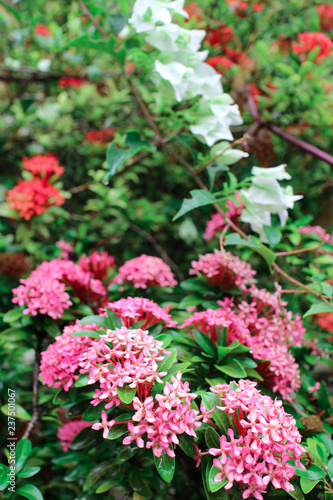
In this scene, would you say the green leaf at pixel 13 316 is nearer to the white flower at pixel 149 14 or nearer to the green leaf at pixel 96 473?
the green leaf at pixel 96 473

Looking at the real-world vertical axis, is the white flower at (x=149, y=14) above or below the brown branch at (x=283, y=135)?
above

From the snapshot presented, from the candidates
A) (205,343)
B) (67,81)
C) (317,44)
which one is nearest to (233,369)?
(205,343)

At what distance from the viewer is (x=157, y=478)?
0.74 meters

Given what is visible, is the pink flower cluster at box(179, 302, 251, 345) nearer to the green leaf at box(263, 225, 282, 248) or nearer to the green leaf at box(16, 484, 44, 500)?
the green leaf at box(263, 225, 282, 248)

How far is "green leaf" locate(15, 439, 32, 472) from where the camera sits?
0.68m

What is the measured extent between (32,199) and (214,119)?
58cm

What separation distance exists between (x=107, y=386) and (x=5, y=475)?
1.00 ft

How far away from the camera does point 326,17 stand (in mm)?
1469

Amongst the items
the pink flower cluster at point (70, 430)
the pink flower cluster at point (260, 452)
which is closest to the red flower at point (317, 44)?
the pink flower cluster at point (260, 452)

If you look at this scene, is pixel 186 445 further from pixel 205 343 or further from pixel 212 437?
pixel 205 343

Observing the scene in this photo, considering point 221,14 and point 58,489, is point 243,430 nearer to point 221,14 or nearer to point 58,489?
point 58,489

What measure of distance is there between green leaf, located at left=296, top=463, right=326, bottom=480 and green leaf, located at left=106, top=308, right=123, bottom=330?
387 millimetres

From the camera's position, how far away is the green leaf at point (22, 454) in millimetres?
678

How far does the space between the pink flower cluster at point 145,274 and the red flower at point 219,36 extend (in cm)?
108
